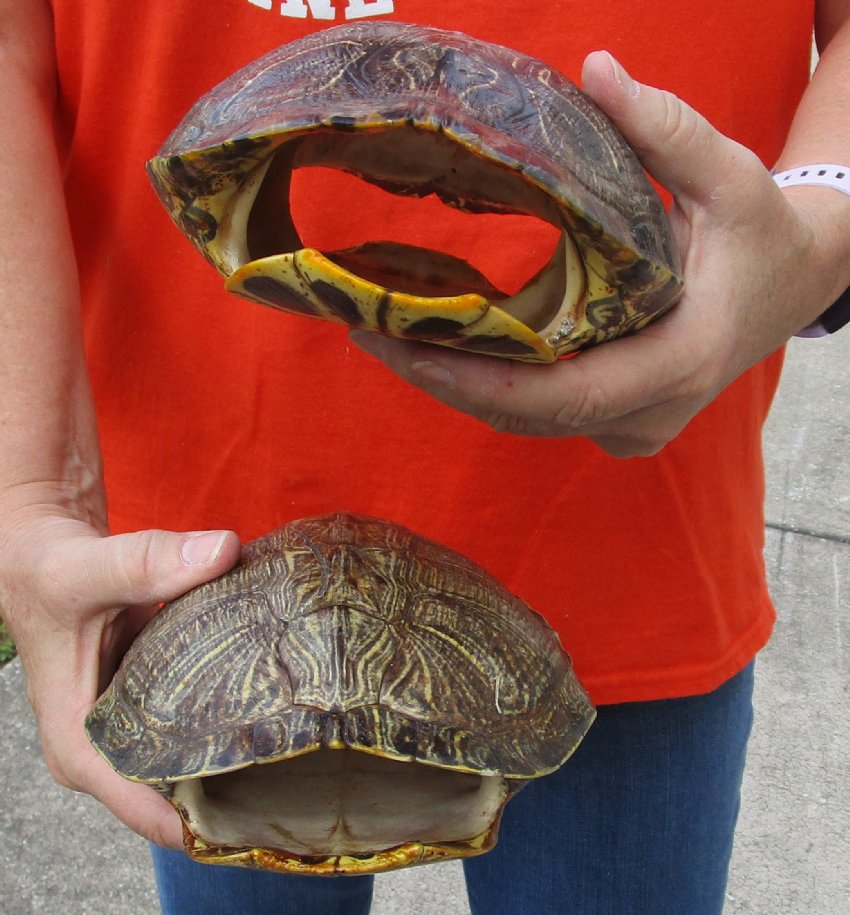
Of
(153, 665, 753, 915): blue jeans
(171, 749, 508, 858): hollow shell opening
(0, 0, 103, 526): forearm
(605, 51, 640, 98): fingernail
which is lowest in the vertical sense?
(153, 665, 753, 915): blue jeans

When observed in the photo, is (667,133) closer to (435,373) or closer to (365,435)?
(435,373)

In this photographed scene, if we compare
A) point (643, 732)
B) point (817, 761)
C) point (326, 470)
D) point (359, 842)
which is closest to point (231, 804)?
point (359, 842)

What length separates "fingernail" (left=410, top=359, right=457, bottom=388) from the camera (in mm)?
786

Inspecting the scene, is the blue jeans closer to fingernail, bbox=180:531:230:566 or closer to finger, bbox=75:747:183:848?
finger, bbox=75:747:183:848

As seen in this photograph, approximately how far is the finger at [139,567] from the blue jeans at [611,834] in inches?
17.8

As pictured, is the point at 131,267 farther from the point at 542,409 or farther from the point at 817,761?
the point at 817,761

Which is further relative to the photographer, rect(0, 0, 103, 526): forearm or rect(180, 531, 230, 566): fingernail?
rect(0, 0, 103, 526): forearm

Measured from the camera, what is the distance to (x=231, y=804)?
84 centimetres

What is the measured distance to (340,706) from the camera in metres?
0.77

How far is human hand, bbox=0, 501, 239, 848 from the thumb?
48 centimetres

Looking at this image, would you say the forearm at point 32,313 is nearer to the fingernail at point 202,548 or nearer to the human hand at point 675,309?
the fingernail at point 202,548

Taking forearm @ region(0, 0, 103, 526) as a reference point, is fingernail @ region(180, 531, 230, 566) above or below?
below

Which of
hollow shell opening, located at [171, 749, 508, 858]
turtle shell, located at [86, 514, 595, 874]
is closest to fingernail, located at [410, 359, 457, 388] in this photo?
turtle shell, located at [86, 514, 595, 874]

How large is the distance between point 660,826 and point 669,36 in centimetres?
87
